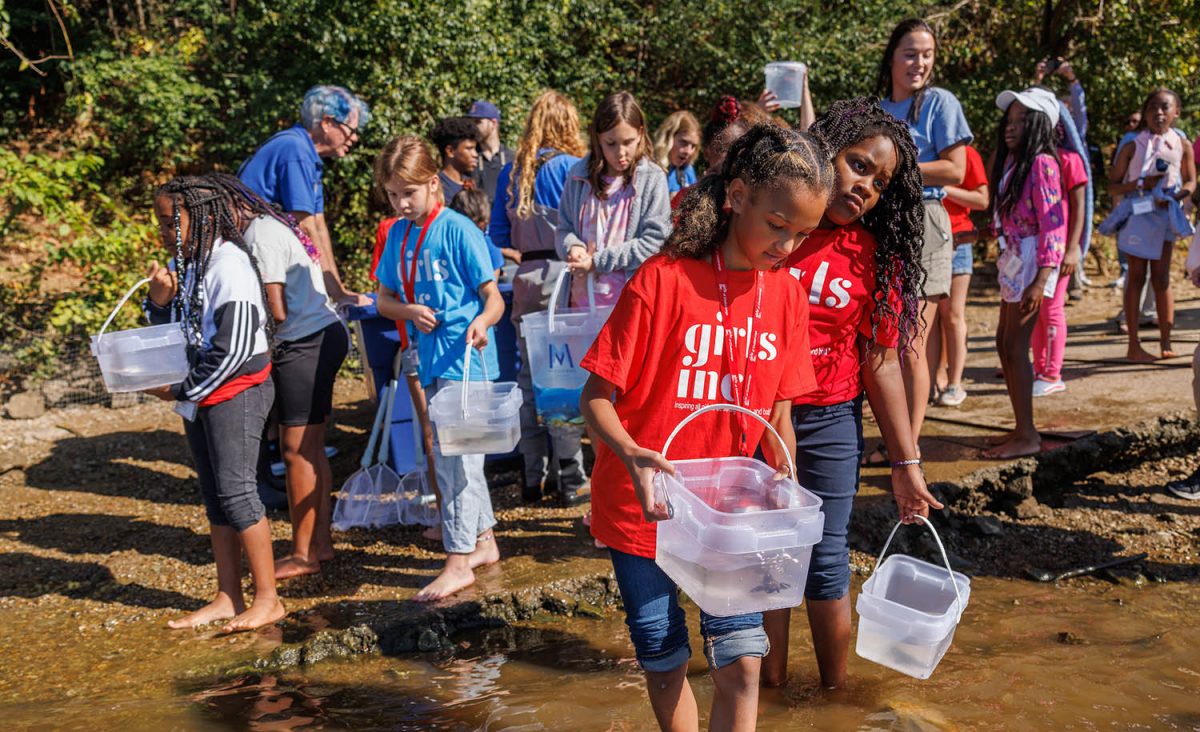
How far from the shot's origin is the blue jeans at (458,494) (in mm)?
4625

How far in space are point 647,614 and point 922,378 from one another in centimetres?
165

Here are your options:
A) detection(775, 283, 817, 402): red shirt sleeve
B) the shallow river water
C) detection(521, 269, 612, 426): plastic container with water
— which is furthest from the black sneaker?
detection(775, 283, 817, 402): red shirt sleeve

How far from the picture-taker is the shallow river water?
3.54 m

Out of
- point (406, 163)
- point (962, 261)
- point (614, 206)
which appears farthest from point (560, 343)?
point (962, 261)

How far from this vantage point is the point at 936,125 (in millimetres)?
5023

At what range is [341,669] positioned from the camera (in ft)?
13.4

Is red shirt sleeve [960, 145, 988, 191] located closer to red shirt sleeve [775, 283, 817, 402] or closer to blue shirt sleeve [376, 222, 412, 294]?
blue shirt sleeve [376, 222, 412, 294]

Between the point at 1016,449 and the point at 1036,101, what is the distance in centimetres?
189

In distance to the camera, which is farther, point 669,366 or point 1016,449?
point 1016,449

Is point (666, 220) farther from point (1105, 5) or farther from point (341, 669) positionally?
point (1105, 5)

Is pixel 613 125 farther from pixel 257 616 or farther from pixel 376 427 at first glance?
pixel 257 616

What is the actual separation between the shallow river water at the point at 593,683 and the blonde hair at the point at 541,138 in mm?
2349

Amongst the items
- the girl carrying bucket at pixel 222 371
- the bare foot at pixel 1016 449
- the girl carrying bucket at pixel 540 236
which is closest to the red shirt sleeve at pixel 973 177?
the bare foot at pixel 1016 449

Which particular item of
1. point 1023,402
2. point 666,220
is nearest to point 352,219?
point 666,220
